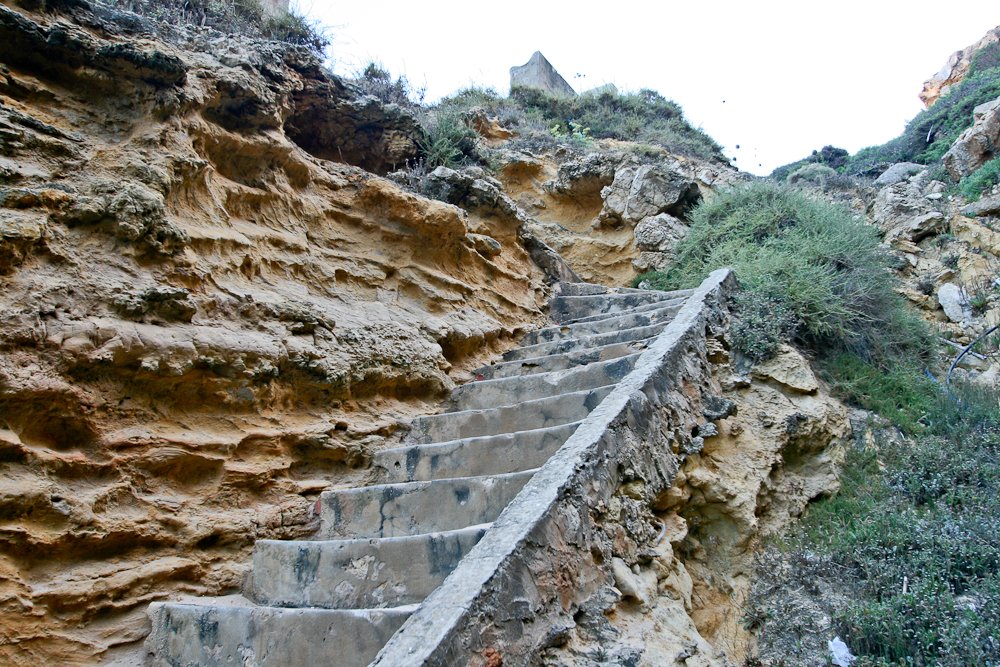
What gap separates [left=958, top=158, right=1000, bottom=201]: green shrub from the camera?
28.9 ft

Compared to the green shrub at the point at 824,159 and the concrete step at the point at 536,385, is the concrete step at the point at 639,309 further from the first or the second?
the green shrub at the point at 824,159

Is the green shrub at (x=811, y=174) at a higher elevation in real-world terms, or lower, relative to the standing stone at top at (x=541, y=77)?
lower

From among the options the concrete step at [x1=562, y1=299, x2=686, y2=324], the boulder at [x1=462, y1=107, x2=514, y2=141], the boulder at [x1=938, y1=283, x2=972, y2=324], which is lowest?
the concrete step at [x1=562, y1=299, x2=686, y2=324]

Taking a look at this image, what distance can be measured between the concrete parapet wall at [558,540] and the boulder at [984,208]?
7485mm

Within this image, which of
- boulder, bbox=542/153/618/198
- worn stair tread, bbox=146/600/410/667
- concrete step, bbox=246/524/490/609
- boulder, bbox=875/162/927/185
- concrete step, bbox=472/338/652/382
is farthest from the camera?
boulder, bbox=875/162/927/185

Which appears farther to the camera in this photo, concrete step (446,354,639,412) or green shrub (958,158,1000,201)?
green shrub (958,158,1000,201)

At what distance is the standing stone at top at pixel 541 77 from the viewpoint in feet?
49.3

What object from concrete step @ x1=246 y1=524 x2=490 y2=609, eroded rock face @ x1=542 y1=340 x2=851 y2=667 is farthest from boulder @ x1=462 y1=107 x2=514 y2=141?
concrete step @ x1=246 y1=524 x2=490 y2=609

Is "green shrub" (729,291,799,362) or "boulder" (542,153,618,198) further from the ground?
"boulder" (542,153,618,198)

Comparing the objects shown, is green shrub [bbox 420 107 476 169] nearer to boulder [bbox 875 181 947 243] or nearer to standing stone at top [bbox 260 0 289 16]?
standing stone at top [bbox 260 0 289 16]

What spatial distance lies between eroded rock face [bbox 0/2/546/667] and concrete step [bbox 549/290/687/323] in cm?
161

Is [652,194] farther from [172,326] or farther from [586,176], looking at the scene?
[172,326]

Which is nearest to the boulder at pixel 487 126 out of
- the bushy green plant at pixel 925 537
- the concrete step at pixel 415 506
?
the bushy green plant at pixel 925 537

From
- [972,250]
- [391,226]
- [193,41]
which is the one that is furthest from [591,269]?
[193,41]
